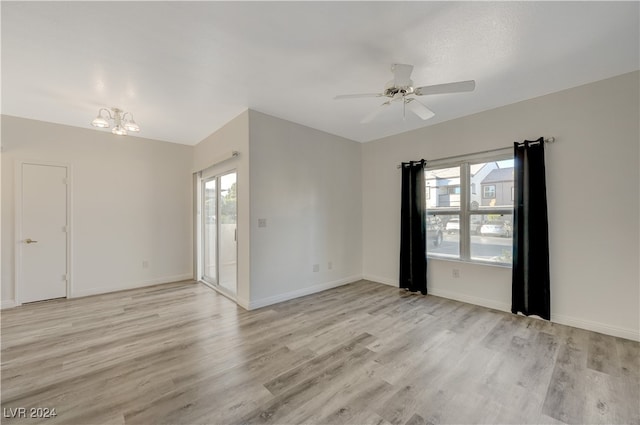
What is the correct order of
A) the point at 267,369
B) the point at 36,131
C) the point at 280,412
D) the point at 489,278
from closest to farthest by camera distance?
1. the point at 280,412
2. the point at 267,369
3. the point at 489,278
4. the point at 36,131

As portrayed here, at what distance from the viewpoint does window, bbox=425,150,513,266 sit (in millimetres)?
3482

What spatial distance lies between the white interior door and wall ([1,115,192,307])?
0.11 metres

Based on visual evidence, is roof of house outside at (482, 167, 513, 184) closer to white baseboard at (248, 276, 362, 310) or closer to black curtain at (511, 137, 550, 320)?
black curtain at (511, 137, 550, 320)

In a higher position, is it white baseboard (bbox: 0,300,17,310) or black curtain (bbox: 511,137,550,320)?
black curtain (bbox: 511,137,550,320)

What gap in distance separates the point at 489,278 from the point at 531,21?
117 inches

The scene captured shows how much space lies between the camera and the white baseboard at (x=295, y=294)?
355cm

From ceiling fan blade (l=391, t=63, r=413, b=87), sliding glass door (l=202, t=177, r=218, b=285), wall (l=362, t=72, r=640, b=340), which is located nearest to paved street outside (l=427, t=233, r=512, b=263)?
wall (l=362, t=72, r=640, b=340)

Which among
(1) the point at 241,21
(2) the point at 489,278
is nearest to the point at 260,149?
(1) the point at 241,21

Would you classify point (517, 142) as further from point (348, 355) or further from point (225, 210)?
point (225, 210)

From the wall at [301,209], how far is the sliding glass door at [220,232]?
55cm

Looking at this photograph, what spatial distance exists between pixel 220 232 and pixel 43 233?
2526mm

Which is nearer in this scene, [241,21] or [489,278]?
[241,21]

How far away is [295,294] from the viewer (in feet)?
13.1

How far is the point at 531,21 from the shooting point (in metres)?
1.96
